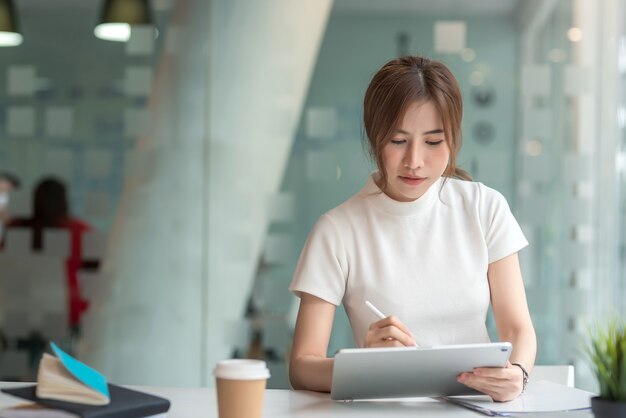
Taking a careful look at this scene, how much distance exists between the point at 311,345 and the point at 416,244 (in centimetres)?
33

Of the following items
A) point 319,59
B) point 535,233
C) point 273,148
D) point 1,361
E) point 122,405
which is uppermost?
point 319,59

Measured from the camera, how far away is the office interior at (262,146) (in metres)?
4.26

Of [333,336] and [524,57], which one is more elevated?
[524,57]

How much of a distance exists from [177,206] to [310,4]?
1.07 meters

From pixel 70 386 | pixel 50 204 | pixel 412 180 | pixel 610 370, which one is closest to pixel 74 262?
pixel 50 204

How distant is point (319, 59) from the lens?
4.28 metres

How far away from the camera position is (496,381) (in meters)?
1.69

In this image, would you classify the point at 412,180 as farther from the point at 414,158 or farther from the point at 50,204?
the point at 50,204

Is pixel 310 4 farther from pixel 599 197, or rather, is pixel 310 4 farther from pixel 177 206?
pixel 599 197

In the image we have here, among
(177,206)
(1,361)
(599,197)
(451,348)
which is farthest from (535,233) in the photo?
(451,348)

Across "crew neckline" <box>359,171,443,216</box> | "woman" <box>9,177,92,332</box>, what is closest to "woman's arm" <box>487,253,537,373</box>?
"crew neckline" <box>359,171,443,216</box>

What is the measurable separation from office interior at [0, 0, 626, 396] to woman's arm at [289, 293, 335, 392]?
2.20 meters

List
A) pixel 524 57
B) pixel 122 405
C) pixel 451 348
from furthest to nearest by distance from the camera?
pixel 524 57 → pixel 451 348 → pixel 122 405

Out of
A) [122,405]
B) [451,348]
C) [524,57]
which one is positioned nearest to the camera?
[122,405]
